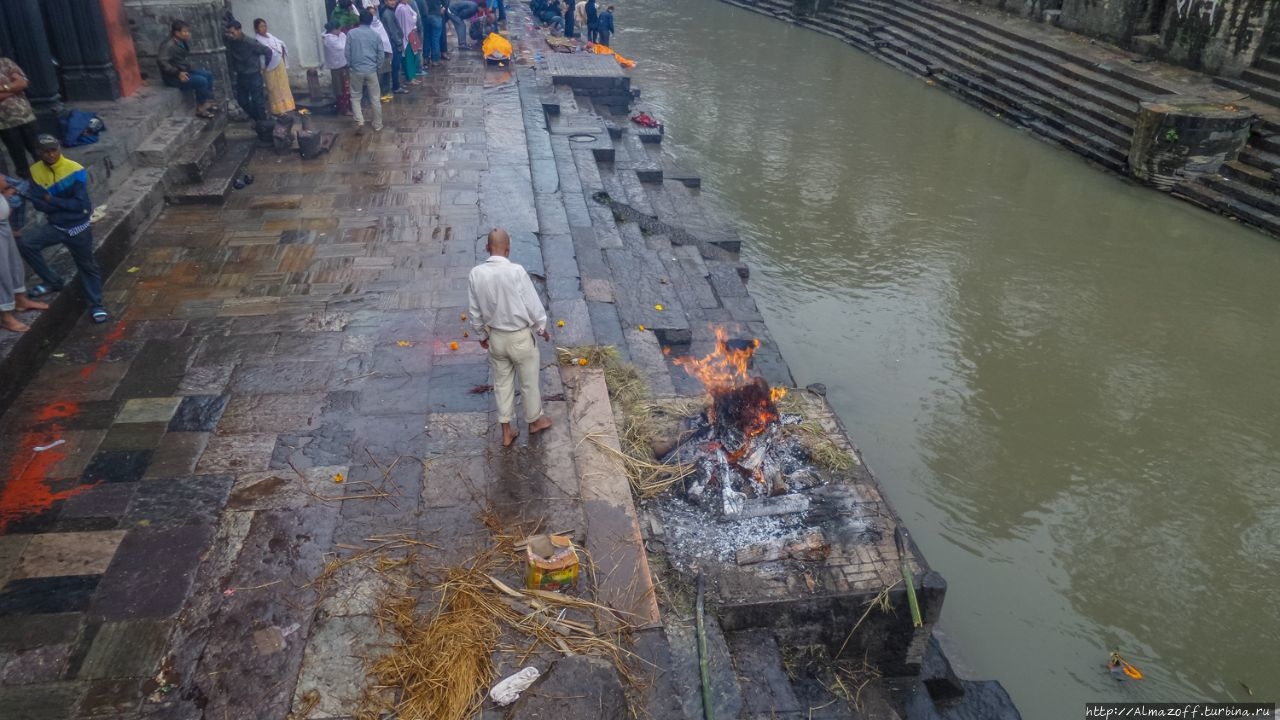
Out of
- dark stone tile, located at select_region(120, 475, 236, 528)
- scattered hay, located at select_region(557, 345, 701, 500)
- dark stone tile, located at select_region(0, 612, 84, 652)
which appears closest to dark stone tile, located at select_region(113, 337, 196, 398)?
dark stone tile, located at select_region(120, 475, 236, 528)

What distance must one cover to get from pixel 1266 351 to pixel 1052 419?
3.36 m

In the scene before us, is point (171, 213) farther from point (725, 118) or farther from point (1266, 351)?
point (1266, 351)

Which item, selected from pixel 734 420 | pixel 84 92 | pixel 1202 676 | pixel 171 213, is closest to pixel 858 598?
pixel 734 420

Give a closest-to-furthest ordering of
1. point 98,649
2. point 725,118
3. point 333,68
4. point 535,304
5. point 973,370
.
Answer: point 98,649 < point 535,304 < point 973,370 < point 333,68 < point 725,118

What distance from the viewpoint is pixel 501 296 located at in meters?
5.48

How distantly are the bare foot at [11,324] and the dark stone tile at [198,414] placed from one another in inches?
54.7

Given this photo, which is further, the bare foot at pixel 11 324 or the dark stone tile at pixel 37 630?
the bare foot at pixel 11 324

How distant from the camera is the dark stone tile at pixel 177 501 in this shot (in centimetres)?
524

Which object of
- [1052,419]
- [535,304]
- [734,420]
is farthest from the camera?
[1052,419]

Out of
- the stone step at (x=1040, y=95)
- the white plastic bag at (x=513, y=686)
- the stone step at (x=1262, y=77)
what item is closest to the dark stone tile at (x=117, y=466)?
the white plastic bag at (x=513, y=686)

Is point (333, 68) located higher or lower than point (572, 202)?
higher

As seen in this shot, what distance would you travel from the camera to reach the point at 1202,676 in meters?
5.95

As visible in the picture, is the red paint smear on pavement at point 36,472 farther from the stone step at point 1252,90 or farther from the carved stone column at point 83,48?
the stone step at point 1252,90

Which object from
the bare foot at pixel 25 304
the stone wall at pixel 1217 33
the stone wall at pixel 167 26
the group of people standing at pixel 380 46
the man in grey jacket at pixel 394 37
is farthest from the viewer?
the stone wall at pixel 1217 33
